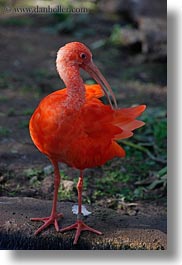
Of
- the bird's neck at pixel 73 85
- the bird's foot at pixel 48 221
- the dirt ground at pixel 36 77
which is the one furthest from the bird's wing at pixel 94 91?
the dirt ground at pixel 36 77

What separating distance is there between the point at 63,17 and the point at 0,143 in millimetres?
1654

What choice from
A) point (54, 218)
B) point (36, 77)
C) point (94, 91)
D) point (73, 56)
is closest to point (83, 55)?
point (73, 56)

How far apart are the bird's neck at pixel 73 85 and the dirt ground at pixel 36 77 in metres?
0.83

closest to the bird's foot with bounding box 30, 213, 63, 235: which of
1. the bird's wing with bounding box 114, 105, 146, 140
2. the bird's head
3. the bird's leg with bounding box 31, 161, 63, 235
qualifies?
the bird's leg with bounding box 31, 161, 63, 235

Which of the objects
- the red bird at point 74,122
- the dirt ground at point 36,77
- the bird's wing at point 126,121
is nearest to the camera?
the red bird at point 74,122

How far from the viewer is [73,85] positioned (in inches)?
98.3

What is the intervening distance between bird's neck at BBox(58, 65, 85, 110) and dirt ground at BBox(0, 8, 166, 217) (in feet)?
2.74

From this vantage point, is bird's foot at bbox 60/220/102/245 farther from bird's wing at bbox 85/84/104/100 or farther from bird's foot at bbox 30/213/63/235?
bird's wing at bbox 85/84/104/100

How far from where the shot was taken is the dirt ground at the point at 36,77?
3469mm

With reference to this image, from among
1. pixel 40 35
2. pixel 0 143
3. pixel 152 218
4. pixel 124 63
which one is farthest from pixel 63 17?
pixel 152 218

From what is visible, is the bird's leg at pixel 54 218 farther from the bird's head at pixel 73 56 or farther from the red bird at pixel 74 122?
the bird's head at pixel 73 56

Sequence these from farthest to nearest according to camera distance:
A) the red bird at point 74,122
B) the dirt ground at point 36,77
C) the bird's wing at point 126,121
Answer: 1. the dirt ground at point 36,77
2. the bird's wing at point 126,121
3. the red bird at point 74,122

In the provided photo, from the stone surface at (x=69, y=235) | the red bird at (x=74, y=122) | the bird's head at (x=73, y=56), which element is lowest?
the stone surface at (x=69, y=235)

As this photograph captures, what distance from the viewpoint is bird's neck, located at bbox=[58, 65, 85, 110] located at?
249 cm
